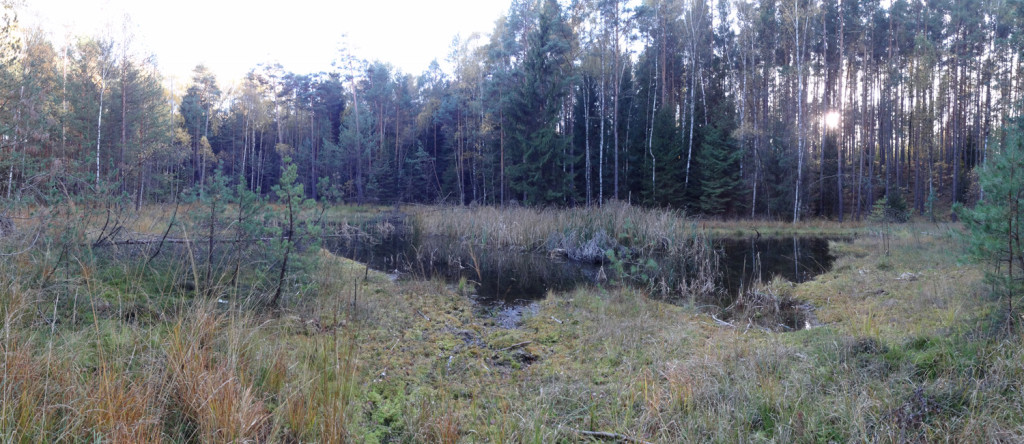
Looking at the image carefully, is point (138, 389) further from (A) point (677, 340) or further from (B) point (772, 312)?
(B) point (772, 312)

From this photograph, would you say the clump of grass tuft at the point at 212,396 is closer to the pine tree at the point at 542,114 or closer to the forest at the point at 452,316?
the forest at the point at 452,316

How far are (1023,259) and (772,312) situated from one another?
2890 mm

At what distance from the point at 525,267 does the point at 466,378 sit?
20.4 feet

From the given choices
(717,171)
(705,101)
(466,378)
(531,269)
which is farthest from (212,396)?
(705,101)

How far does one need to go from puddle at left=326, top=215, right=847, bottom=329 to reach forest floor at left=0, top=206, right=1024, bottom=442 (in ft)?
5.62

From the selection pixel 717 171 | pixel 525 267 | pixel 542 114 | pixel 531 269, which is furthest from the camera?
pixel 717 171

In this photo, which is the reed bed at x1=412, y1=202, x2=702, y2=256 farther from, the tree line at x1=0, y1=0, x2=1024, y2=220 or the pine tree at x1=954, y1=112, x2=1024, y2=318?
the tree line at x1=0, y1=0, x2=1024, y2=220

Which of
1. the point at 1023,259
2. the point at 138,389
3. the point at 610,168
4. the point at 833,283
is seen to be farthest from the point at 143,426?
the point at 610,168

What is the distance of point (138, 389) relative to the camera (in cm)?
199

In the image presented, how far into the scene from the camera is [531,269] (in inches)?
369

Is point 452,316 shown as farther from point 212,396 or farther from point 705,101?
point 705,101

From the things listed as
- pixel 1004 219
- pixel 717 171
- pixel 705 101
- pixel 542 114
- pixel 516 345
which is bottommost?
pixel 516 345

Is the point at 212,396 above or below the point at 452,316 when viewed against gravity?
above

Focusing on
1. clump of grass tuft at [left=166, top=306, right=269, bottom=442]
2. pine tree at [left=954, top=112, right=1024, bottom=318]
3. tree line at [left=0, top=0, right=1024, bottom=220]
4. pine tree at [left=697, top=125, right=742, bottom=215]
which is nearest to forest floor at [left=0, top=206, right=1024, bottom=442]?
clump of grass tuft at [left=166, top=306, right=269, bottom=442]
